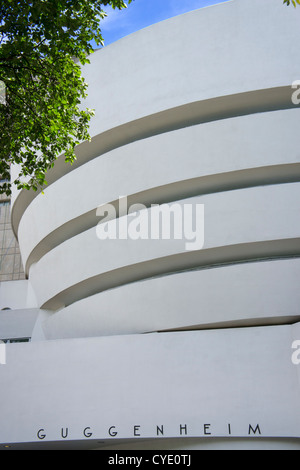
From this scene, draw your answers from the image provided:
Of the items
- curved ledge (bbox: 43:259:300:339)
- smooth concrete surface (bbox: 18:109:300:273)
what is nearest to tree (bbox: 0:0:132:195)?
smooth concrete surface (bbox: 18:109:300:273)

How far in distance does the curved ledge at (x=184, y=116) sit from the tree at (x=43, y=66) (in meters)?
5.06

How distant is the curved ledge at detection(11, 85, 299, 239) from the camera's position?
13938mm

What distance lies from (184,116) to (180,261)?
4.21 m

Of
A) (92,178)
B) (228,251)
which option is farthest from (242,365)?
(92,178)

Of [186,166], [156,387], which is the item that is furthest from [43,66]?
[156,387]

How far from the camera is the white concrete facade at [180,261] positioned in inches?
456

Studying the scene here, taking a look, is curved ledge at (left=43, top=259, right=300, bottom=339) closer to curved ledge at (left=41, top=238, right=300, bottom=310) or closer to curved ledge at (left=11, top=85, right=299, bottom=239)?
curved ledge at (left=41, top=238, right=300, bottom=310)

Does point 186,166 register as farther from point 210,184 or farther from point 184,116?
point 184,116

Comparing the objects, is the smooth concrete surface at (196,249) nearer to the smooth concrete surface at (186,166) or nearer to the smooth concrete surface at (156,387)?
the smooth concrete surface at (186,166)

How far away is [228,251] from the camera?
13250 mm

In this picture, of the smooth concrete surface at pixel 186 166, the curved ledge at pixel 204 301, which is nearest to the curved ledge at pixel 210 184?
the smooth concrete surface at pixel 186 166

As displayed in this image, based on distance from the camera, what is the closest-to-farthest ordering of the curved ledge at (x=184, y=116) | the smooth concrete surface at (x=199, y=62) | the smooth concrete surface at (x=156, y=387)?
the smooth concrete surface at (x=156, y=387) → the smooth concrete surface at (x=199, y=62) → the curved ledge at (x=184, y=116)

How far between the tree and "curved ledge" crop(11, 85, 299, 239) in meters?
5.06

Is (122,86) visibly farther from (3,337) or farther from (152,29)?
(3,337)
